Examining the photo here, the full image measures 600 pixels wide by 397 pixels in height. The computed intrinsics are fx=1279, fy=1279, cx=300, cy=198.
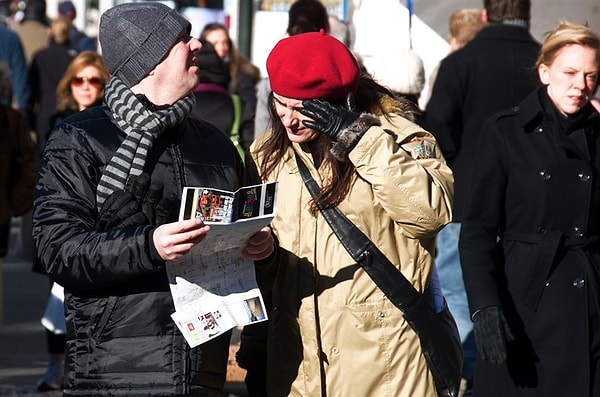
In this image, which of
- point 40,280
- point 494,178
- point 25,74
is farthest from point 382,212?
point 25,74

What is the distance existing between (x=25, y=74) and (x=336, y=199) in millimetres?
8968

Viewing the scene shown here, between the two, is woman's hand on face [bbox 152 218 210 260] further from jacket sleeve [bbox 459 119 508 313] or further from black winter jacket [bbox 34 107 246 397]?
jacket sleeve [bbox 459 119 508 313]

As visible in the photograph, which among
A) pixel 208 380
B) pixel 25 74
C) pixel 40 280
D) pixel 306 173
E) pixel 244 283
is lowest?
pixel 40 280

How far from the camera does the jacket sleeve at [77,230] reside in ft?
10.9

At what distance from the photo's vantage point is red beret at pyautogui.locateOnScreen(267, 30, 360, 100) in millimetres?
3672

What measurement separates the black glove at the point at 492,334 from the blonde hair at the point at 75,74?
3.25 metres

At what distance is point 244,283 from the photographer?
3.60 m

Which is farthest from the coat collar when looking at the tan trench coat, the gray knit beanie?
the gray knit beanie

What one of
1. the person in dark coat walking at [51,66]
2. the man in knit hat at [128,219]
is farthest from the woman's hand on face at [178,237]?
the person in dark coat walking at [51,66]

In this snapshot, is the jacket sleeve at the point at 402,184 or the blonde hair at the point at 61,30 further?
the blonde hair at the point at 61,30

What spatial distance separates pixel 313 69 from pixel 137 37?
51 centimetres

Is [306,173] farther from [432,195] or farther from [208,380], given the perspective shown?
[208,380]

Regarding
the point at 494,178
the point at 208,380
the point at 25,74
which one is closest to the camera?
the point at 208,380

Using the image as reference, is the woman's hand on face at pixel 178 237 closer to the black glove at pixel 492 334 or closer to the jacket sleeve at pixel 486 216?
the black glove at pixel 492 334
